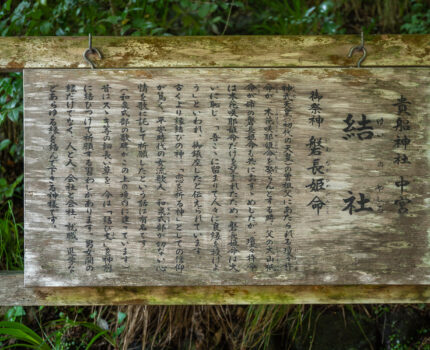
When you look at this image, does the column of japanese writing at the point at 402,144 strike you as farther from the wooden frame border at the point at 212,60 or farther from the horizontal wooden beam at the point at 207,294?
the horizontal wooden beam at the point at 207,294

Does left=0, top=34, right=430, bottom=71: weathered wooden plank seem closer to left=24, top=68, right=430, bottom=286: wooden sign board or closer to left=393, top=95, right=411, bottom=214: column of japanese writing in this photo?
left=24, top=68, right=430, bottom=286: wooden sign board

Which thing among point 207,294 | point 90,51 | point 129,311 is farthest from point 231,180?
point 129,311

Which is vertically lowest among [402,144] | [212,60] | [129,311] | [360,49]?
[129,311]

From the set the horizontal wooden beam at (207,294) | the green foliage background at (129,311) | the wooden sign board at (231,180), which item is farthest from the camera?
the green foliage background at (129,311)

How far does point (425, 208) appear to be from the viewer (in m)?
1.96

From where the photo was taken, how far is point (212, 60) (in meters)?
2.03

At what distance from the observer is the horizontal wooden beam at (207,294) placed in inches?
80.7

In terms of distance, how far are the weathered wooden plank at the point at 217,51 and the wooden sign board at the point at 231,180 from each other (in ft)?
0.27

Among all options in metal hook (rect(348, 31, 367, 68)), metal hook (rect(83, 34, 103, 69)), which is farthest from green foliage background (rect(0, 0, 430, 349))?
metal hook (rect(348, 31, 367, 68))

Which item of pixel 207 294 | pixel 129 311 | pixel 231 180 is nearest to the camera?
pixel 231 180

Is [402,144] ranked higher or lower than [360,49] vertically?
lower

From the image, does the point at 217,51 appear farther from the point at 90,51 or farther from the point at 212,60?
the point at 90,51

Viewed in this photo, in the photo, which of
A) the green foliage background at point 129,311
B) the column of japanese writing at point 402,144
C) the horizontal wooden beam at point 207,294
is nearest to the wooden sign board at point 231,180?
the column of japanese writing at point 402,144

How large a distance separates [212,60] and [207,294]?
133 centimetres
